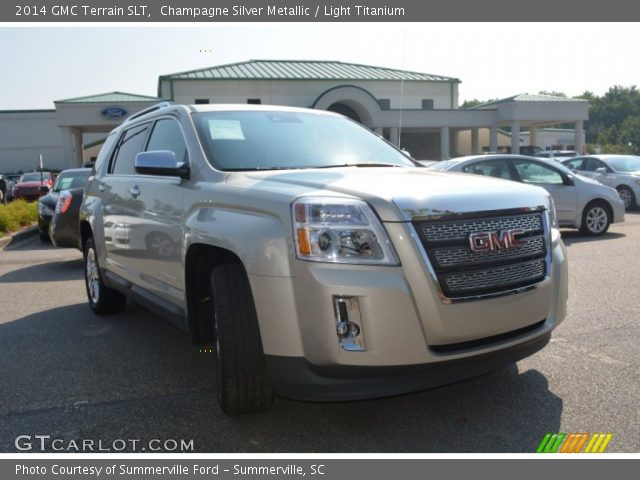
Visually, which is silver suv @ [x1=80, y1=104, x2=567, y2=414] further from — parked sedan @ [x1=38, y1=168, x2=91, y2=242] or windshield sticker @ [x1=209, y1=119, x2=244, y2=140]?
parked sedan @ [x1=38, y1=168, x2=91, y2=242]

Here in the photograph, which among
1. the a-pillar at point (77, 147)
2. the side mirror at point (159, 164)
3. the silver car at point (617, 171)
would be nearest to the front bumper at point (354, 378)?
the side mirror at point (159, 164)

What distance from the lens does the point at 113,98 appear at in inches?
1586

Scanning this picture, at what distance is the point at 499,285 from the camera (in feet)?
9.90

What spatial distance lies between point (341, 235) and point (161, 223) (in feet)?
5.75

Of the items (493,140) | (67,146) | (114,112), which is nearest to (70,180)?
(114,112)

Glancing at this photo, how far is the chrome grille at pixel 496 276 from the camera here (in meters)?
2.88

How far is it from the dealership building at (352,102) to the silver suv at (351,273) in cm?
3144

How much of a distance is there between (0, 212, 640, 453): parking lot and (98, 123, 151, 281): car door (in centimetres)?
72

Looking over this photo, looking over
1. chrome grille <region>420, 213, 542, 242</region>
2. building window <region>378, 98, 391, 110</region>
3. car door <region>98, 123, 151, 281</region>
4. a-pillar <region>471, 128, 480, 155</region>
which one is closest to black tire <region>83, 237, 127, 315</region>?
car door <region>98, 123, 151, 281</region>

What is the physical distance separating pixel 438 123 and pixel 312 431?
3876 centimetres

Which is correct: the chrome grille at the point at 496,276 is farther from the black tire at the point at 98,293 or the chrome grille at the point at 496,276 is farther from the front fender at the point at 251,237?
the black tire at the point at 98,293

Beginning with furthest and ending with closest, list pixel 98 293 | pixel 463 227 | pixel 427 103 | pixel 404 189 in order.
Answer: pixel 427 103 → pixel 98 293 → pixel 404 189 → pixel 463 227

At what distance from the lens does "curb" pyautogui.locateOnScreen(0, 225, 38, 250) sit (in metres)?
13.1

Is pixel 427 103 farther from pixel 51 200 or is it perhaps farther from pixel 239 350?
pixel 239 350
